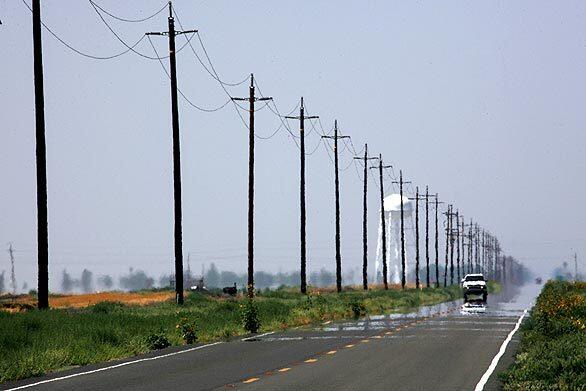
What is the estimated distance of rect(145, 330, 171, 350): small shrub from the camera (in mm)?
34906

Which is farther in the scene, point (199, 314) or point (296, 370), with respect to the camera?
point (199, 314)

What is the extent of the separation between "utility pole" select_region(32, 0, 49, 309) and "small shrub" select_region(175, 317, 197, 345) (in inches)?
149

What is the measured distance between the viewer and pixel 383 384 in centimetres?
2298

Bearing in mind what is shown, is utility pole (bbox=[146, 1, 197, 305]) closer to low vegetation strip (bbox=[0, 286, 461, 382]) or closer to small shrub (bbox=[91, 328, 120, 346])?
low vegetation strip (bbox=[0, 286, 461, 382])

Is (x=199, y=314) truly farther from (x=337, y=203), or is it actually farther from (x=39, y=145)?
(x=337, y=203)

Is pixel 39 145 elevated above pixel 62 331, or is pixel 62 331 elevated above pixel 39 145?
pixel 39 145

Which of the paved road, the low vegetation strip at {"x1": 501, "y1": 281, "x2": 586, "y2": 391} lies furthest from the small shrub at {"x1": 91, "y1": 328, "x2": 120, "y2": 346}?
the low vegetation strip at {"x1": 501, "y1": 281, "x2": 586, "y2": 391}

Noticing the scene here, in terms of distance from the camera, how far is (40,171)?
3872 centimetres

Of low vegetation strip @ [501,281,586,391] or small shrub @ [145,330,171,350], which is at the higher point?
low vegetation strip @ [501,281,586,391]

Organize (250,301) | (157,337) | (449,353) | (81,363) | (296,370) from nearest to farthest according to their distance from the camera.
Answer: (296,370) → (81,363) → (449,353) → (157,337) → (250,301)

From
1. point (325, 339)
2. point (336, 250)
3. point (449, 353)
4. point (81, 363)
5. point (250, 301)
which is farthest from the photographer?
point (336, 250)

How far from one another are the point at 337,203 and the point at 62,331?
207 ft

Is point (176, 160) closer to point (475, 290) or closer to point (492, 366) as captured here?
point (492, 366)

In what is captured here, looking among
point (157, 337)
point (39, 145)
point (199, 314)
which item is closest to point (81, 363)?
point (157, 337)
